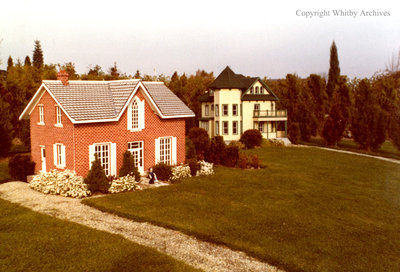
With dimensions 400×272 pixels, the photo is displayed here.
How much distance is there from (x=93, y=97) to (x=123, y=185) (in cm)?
654

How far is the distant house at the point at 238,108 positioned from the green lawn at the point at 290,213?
18361 millimetres

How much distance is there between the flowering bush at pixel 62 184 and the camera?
19.9 metres

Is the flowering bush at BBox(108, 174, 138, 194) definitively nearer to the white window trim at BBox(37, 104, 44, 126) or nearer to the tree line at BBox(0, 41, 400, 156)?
the white window trim at BBox(37, 104, 44, 126)

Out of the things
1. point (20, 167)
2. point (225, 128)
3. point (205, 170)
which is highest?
point (225, 128)

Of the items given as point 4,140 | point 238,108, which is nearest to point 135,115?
point 4,140

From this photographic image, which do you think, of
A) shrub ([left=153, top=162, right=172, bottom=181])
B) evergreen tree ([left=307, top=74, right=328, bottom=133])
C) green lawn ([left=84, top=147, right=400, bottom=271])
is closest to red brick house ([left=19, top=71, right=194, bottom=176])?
shrub ([left=153, top=162, right=172, bottom=181])

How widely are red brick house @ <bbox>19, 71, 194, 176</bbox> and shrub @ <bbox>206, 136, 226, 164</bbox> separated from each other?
474 cm

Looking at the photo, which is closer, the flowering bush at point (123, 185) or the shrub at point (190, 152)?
the flowering bush at point (123, 185)

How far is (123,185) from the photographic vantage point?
68.9 feet

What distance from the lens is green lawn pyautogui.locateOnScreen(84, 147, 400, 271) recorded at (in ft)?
40.4

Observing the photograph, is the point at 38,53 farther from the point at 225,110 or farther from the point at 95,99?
the point at 95,99

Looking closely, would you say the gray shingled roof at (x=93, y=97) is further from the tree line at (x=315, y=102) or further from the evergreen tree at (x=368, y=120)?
the evergreen tree at (x=368, y=120)

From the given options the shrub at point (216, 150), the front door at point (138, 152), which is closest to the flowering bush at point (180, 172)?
the front door at point (138, 152)

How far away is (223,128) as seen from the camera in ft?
152
